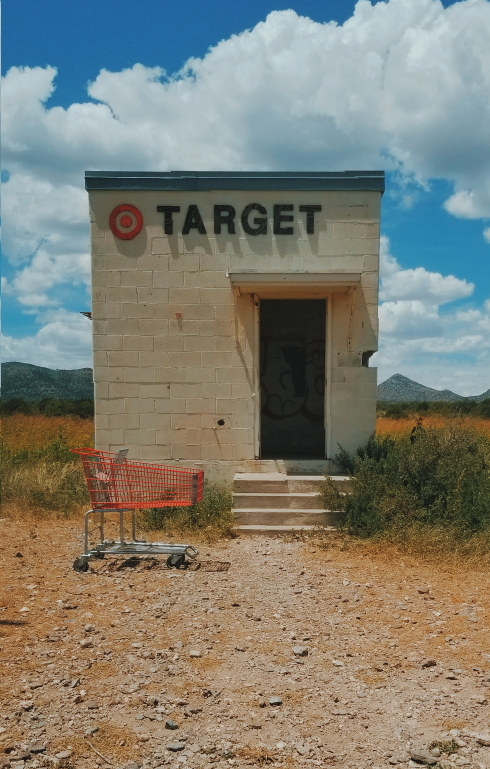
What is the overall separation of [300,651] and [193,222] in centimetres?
717

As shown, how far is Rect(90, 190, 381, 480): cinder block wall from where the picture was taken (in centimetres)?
1045

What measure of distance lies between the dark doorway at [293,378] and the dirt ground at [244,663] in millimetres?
5636

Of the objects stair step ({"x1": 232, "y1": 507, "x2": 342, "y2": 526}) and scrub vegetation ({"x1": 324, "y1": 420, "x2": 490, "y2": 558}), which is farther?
stair step ({"x1": 232, "y1": 507, "x2": 342, "y2": 526})

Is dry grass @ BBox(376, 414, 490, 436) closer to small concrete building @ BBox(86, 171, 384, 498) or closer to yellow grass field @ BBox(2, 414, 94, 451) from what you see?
small concrete building @ BBox(86, 171, 384, 498)

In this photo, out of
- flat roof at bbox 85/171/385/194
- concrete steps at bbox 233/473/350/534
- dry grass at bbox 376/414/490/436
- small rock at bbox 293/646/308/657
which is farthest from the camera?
dry grass at bbox 376/414/490/436

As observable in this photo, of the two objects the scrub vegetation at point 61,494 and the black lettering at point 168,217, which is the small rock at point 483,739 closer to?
the scrub vegetation at point 61,494

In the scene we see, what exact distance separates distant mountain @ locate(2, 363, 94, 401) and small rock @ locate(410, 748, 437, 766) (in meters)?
53.0

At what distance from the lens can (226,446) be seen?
34.6 feet

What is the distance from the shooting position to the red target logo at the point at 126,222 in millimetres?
10500

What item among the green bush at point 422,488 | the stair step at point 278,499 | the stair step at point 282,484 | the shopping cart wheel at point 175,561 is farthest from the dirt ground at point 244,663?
the stair step at point 282,484

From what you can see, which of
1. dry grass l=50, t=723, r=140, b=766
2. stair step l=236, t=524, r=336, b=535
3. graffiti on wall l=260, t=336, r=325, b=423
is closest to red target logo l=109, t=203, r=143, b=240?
graffiti on wall l=260, t=336, r=325, b=423

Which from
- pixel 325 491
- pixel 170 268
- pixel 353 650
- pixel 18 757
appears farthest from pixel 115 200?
pixel 18 757

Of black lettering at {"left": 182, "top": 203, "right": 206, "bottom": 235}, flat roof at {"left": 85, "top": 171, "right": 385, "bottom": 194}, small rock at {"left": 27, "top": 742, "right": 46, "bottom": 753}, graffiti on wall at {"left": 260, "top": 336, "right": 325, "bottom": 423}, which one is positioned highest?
flat roof at {"left": 85, "top": 171, "right": 385, "bottom": 194}

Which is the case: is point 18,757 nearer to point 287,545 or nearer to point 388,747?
point 388,747
